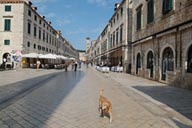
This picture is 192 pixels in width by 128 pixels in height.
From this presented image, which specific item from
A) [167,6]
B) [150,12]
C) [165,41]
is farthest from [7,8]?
[165,41]

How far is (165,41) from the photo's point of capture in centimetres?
1425

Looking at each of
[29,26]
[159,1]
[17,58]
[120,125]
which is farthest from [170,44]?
[29,26]

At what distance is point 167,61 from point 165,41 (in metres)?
1.47

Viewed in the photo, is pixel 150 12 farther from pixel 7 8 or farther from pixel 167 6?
pixel 7 8

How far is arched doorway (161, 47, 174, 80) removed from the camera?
13.6 meters

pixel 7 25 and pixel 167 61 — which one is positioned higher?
pixel 7 25

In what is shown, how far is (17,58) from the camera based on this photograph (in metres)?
24.9

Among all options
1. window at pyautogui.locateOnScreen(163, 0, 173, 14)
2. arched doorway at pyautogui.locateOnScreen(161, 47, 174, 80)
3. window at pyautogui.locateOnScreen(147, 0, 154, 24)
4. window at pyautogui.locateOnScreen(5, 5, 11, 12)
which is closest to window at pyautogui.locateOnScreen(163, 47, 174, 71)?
arched doorway at pyautogui.locateOnScreen(161, 47, 174, 80)

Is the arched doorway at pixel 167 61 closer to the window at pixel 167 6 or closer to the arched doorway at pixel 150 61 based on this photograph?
the arched doorway at pixel 150 61

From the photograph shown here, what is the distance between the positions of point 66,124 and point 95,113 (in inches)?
52.1

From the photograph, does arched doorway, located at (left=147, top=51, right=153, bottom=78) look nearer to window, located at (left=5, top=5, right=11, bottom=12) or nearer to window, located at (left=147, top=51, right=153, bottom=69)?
window, located at (left=147, top=51, right=153, bottom=69)

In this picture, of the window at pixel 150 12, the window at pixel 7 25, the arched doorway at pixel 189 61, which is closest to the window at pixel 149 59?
the window at pixel 150 12

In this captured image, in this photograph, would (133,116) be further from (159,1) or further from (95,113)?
(159,1)

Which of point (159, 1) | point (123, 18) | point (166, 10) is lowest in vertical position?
point (166, 10)
